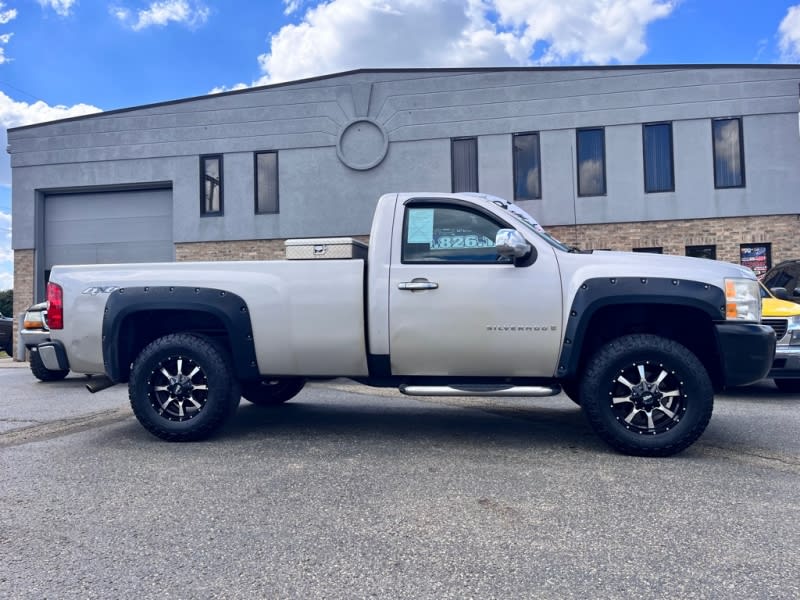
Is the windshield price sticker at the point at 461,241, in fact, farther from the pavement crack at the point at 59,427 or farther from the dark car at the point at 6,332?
the dark car at the point at 6,332

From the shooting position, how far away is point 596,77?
14.5 meters

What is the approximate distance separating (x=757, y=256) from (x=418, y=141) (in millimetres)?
8979

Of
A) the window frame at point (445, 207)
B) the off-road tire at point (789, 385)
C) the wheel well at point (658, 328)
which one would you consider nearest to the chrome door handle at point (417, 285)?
the window frame at point (445, 207)

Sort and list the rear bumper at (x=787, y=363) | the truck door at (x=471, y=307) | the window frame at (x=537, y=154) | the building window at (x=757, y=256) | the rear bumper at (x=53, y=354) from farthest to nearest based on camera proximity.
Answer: the window frame at (x=537, y=154) → the building window at (x=757, y=256) → the rear bumper at (x=787, y=363) → the rear bumper at (x=53, y=354) → the truck door at (x=471, y=307)

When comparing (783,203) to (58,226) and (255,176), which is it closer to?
(255,176)

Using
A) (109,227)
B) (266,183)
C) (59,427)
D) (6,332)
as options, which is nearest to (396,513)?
(59,427)

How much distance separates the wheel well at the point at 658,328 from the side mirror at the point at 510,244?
2.49 ft

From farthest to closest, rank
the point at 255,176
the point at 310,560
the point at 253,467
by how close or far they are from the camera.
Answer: the point at 255,176, the point at 253,467, the point at 310,560

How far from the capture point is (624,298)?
4.05 metres

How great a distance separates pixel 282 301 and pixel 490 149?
464 inches

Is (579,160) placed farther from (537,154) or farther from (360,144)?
(360,144)

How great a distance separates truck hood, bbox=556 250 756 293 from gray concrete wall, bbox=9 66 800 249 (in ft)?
30.2

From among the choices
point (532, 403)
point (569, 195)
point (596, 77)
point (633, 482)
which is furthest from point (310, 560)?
point (596, 77)

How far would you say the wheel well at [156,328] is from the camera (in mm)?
4711
